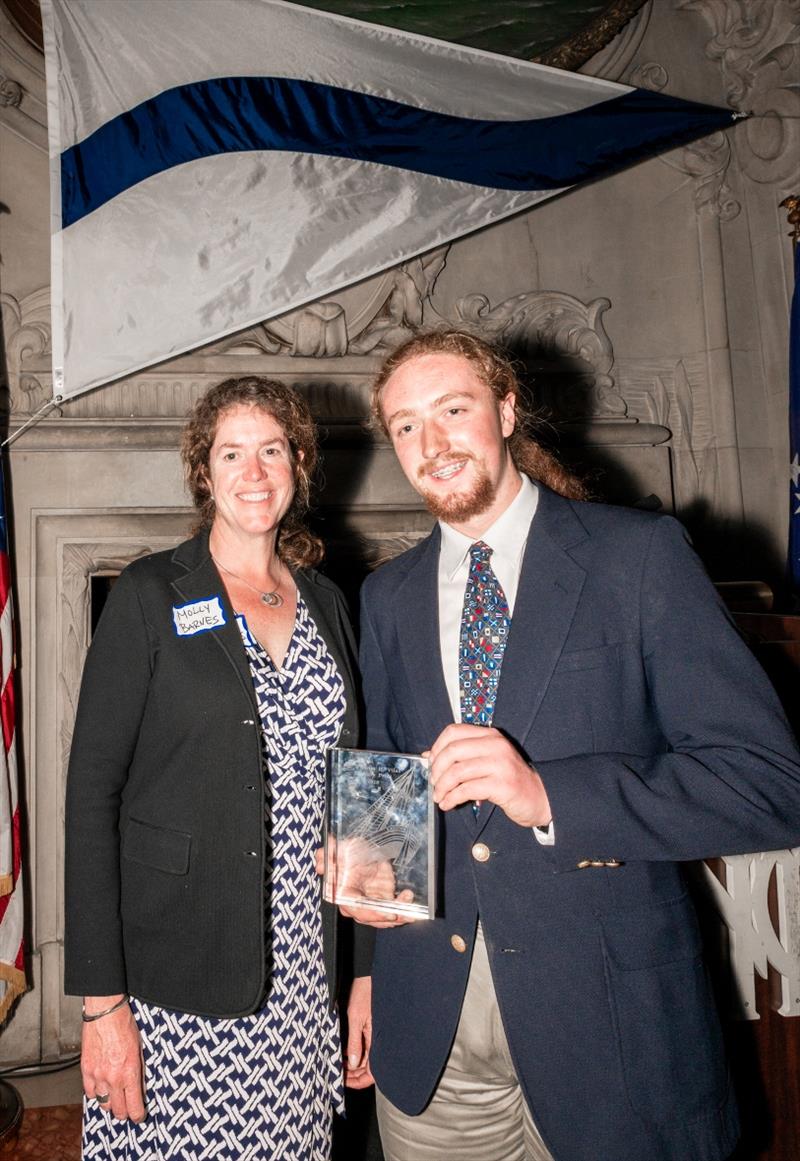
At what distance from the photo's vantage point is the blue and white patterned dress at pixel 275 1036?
1.76 meters

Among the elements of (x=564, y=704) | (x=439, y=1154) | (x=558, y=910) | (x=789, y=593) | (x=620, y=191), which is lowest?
(x=439, y=1154)

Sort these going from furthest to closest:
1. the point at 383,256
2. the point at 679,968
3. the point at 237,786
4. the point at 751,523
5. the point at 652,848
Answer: the point at 751,523, the point at 383,256, the point at 237,786, the point at 679,968, the point at 652,848

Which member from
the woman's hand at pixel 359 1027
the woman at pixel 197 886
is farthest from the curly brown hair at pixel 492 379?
the woman's hand at pixel 359 1027

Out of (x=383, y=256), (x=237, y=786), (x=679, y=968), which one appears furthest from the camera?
(x=383, y=256)

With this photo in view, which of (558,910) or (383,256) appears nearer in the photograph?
(558,910)

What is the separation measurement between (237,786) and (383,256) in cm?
309

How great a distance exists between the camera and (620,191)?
4719mm

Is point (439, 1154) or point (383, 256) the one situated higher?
point (383, 256)

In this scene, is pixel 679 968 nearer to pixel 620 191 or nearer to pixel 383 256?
pixel 383 256

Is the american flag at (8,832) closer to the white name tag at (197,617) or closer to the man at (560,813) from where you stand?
the white name tag at (197,617)

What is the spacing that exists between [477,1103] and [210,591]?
127cm

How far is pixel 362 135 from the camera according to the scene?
3961 millimetres

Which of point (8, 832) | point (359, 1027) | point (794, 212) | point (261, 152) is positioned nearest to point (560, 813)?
point (359, 1027)

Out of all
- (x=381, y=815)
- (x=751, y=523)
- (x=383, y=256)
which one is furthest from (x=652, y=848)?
(x=751, y=523)
